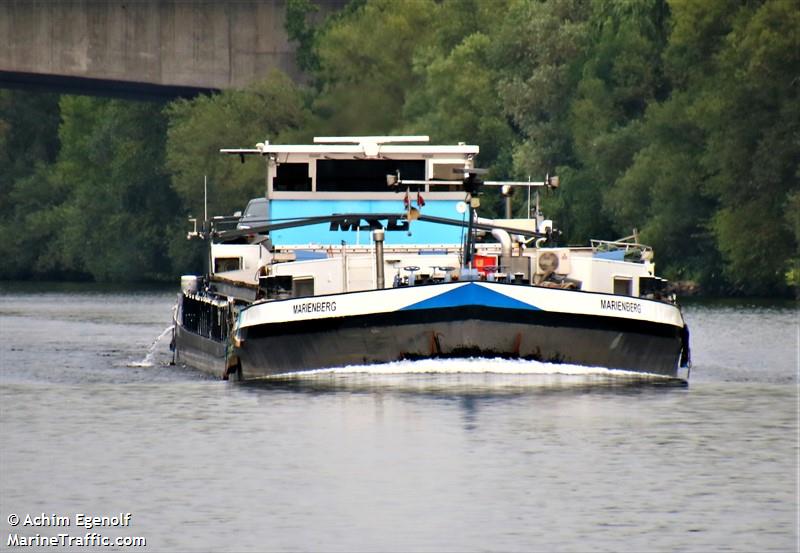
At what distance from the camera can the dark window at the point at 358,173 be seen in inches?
1751

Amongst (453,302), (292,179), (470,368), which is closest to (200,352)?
(292,179)

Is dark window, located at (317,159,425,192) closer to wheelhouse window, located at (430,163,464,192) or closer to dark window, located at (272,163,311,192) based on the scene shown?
Result: dark window, located at (272,163,311,192)

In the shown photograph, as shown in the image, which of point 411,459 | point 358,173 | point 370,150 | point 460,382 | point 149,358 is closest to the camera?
point 411,459

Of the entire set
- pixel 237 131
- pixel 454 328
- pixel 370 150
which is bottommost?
pixel 454 328

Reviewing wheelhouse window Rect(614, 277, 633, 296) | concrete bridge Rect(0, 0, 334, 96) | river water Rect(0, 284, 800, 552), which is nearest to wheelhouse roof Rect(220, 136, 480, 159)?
wheelhouse window Rect(614, 277, 633, 296)

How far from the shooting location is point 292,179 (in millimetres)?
44438

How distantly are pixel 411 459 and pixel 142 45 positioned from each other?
7812cm

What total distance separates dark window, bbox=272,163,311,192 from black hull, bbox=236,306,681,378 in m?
6.67

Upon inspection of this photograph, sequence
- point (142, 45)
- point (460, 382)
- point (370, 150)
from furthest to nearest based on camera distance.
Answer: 1. point (142, 45)
2. point (370, 150)
3. point (460, 382)

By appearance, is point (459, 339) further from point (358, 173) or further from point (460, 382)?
point (358, 173)

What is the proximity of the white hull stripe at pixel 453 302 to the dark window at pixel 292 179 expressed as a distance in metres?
6.86

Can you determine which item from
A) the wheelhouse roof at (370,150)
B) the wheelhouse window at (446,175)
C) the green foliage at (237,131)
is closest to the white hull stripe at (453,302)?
the wheelhouse roof at (370,150)

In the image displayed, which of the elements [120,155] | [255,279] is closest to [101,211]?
[120,155]

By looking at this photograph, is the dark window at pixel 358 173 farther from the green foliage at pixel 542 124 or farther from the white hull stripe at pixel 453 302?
the green foliage at pixel 542 124
